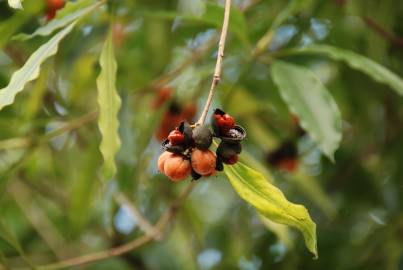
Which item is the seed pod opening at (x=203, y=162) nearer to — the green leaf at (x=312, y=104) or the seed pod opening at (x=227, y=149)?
the seed pod opening at (x=227, y=149)

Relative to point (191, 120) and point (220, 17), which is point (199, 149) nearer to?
point (220, 17)

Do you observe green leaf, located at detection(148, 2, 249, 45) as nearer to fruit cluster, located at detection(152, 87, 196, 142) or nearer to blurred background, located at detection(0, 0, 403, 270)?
blurred background, located at detection(0, 0, 403, 270)

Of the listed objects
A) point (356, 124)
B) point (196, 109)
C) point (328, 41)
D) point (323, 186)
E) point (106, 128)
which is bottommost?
point (323, 186)

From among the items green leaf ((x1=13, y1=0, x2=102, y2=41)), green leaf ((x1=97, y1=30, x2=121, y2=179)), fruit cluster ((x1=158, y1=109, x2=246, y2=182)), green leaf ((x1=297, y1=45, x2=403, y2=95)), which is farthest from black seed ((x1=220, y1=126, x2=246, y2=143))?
green leaf ((x1=297, y1=45, x2=403, y2=95))

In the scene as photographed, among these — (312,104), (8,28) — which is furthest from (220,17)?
(8,28)

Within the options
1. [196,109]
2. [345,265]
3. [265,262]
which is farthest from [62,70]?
[345,265]

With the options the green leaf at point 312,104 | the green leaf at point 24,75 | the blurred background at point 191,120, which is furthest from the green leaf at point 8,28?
the green leaf at point 312,104

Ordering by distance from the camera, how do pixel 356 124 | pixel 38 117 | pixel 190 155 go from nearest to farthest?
pixel 190 155 → pixel 38 117 → pixel 356 124

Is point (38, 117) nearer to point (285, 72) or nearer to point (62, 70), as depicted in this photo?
point (62, 70)
